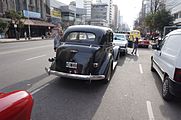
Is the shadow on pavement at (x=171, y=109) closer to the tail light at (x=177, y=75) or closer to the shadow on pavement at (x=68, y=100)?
the tail light at (x=177, y=75)

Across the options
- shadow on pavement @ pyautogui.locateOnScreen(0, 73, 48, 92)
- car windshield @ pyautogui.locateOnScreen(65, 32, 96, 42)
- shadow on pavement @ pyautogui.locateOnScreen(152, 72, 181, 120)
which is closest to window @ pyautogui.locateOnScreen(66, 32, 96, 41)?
car windshield @ pyautogui.locateOnScreen(65, 32, 96, 42)

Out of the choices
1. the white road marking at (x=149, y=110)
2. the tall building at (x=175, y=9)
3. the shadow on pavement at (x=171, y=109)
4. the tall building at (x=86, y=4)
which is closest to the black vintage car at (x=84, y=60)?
the white road marking at (x=149, y=110)

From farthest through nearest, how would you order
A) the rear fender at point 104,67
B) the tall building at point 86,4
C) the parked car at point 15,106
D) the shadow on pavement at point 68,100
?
the tall building at point 86,4 < the rear fender at point 104,67 < the shadow on pavement at point 68,100 < the parked car at point 15,106

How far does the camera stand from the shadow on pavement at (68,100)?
4.01 metres

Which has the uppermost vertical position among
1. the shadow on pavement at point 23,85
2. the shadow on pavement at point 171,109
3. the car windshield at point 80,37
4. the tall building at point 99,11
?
the tall building at point 99,11

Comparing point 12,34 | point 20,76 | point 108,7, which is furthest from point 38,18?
point 108,7

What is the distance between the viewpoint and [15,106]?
192 cm

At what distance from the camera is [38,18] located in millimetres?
49188

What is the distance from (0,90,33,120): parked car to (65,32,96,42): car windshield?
458 centimetres

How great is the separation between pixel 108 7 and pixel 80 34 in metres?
149

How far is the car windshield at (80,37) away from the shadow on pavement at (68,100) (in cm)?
154

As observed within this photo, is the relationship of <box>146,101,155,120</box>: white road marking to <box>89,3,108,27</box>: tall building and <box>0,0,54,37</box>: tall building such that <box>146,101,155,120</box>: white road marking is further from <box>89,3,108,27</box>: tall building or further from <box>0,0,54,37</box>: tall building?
<box>89,3,108,27</box>: tall building

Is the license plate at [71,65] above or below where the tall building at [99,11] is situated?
below

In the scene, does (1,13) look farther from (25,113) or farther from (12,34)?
(25,113)
